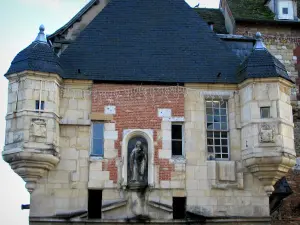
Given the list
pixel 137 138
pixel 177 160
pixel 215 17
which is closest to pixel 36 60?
pixel 137 138

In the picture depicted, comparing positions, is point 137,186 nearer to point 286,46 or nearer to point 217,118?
point 217,118

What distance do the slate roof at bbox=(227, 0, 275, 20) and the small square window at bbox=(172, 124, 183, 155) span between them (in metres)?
7.72

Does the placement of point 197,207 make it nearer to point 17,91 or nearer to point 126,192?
point 126,192

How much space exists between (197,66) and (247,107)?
2045mm

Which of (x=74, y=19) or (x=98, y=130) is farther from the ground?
(x=74, y=19)

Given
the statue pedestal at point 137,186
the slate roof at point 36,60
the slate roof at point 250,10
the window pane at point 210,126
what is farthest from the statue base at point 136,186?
the slate roof at point 250,10

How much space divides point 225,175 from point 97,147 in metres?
3.59

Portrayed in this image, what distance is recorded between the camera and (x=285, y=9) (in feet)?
77.8

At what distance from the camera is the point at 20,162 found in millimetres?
15531

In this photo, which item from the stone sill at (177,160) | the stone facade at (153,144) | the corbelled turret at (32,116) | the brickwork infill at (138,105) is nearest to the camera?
the corbelled turret at (32,116)

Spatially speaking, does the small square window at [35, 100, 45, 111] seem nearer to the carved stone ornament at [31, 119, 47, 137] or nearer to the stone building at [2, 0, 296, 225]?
the stone building at [2, 0, 296, 225]

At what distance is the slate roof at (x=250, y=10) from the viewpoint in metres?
23.4

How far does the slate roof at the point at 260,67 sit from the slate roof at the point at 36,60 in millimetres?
5174

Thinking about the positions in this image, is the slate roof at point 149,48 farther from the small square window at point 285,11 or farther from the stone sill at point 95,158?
the small square window at point 285,11
